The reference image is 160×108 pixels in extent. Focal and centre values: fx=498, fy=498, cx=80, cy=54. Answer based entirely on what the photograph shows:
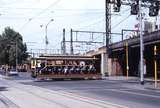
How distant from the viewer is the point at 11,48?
145375 mm

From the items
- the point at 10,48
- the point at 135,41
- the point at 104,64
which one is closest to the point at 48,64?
the point at 135,41

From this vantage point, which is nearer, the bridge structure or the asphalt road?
the asphalt road

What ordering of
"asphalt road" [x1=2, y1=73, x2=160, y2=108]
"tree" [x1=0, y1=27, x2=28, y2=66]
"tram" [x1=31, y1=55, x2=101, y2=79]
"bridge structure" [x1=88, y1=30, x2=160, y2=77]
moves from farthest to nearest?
1. "tree" [x1=0, y1=27, x2=28, y2=66]
2. "bridge structure" [x1=88, y1=30, x2=160, y2=77]
3. "tram" [x1=31, y1=55, x2=101, y2=79]
4. "asphalt road" [x1=2, y1=73, x2=160, y2=108]

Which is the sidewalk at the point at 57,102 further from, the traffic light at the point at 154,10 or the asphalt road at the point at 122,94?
the traffic light at the point at 154,10

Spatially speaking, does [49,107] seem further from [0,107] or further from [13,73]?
[13,73]

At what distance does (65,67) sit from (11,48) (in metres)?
84.1

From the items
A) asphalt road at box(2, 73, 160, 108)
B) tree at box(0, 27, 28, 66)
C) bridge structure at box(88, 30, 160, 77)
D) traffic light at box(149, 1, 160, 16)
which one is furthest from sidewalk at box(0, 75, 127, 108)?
tree at box(0, 27, 28, 66)

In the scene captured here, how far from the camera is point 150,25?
99.9 m

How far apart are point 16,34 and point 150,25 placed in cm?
6294

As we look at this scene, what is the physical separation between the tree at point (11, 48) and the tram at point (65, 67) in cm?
7826

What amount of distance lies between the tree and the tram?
78264mm

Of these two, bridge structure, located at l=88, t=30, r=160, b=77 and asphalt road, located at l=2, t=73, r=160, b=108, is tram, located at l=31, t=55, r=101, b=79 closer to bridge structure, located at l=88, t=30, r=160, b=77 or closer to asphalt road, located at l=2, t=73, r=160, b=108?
bridge structure, located at l=88, t=30, r=160, b=77

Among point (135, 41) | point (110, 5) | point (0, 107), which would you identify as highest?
point (110, 5)

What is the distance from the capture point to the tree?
145000mm
